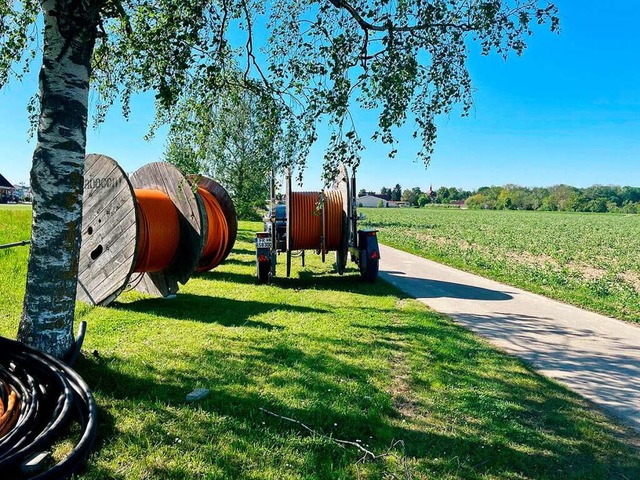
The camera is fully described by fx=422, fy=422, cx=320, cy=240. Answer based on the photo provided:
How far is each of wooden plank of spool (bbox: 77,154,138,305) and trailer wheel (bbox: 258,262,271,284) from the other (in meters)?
3.50

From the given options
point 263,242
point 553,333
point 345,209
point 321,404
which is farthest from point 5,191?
point 553,333

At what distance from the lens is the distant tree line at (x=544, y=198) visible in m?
122

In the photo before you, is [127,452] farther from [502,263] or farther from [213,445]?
[502,263]

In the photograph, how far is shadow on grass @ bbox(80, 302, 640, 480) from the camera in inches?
118

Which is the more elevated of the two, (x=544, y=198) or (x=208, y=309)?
(x=544, y=198)

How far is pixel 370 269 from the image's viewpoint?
33.7 feet

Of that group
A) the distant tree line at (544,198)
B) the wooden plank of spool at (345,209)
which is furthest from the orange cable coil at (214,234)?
the distant tree line at (544,198)

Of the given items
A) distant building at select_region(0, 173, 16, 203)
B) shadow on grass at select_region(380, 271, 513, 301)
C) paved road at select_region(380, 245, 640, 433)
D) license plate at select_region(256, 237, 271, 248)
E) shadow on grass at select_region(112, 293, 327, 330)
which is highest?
distant building at select_region(0, 173, 16, 203)

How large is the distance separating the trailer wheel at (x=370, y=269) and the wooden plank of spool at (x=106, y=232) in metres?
5.49

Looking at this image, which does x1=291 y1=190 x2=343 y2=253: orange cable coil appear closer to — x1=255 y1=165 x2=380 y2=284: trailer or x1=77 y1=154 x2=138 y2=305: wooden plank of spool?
x1=255 y1=165 x2=380 y2=284: trailer

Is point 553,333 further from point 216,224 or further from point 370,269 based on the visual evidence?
point 216,224

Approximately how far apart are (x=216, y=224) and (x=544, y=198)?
143028 mm

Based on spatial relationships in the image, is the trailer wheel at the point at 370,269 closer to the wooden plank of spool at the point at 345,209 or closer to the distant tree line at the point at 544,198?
the wooden plank of spool at the point at 345,209

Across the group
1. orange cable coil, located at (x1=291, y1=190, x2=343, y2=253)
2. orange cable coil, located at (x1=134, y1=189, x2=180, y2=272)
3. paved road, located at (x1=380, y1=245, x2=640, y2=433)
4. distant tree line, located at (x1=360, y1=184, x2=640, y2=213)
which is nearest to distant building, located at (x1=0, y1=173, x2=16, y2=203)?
orange cable coil, located at (x1=291, y1=190, x2=343, y2=253)
